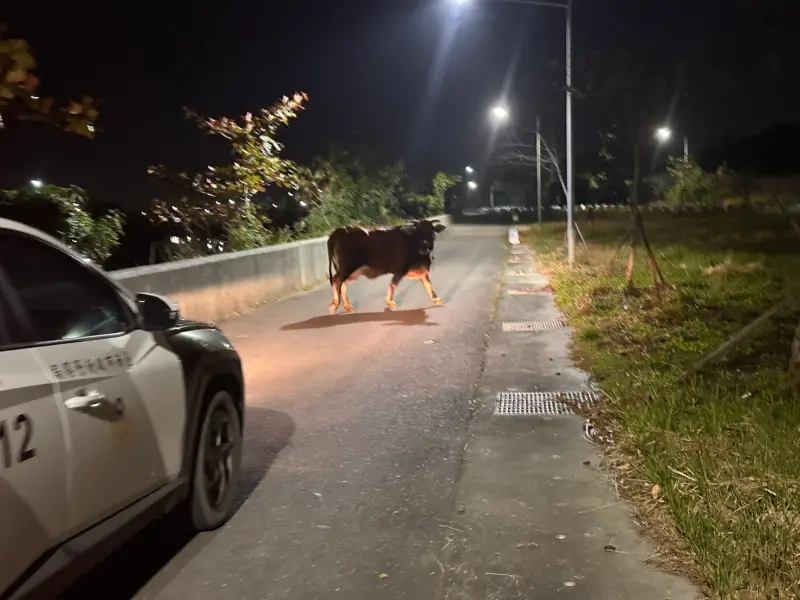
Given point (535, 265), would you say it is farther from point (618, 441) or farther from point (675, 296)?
point (618, 441)

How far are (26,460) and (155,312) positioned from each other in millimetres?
1452

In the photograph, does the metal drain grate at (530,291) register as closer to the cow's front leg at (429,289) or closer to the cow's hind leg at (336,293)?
the cow's front leg at (429,289)

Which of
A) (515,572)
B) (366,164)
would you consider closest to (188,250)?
(515,572)

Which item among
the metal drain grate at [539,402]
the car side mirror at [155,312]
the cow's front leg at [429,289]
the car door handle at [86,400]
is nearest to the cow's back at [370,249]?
the cow's front leg at [429,289]

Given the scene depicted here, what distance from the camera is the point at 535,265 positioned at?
2083 centimetres

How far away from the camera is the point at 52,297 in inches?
171

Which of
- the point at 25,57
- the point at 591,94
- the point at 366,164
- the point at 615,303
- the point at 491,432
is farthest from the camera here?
the point at 366,164

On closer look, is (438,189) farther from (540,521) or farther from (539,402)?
(540,521)

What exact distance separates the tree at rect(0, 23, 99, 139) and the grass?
4343 mm

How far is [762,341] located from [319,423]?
528 centimetres

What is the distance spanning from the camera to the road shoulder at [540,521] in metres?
3.93

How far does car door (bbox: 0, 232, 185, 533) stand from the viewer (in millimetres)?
3240

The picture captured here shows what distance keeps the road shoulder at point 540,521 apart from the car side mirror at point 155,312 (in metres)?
1.92

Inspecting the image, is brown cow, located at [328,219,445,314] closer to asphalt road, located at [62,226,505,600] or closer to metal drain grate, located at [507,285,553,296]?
asphalt road, located at [62,226,505,600]
